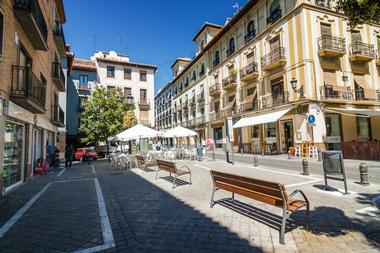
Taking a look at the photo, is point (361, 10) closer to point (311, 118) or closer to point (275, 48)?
point (311, 118)

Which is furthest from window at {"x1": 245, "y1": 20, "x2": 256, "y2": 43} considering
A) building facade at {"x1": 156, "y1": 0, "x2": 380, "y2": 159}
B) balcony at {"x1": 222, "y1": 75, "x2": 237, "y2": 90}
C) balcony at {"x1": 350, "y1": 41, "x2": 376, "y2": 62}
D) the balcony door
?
balcony at {"x1": 350, "y1": 41, "x2": 376, "y2": 62}

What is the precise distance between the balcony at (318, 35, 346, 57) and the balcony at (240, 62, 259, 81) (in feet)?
19.7

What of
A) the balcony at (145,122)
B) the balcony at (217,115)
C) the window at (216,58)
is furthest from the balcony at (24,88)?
the balcony at (145,122)

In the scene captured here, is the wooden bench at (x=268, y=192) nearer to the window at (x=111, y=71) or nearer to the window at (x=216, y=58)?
the window at (x=216, y=58)

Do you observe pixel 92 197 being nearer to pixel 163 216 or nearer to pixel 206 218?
pixel 163 216

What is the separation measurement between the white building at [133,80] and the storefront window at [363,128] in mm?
25812

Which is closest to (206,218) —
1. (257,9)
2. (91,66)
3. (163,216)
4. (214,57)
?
(163,216)

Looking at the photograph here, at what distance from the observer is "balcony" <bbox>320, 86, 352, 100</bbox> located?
1759cm

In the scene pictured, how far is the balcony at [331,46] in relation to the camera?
1788 cm

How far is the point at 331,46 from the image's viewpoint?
59.6ft

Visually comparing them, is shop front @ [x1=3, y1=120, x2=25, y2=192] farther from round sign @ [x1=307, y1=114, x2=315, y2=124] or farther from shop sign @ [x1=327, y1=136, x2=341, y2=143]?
shop sign @ [x1=327, y1=136, x2=341, y2=143]

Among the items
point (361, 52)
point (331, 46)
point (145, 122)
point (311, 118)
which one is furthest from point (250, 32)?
point (145, 122)

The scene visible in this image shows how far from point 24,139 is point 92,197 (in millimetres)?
5719

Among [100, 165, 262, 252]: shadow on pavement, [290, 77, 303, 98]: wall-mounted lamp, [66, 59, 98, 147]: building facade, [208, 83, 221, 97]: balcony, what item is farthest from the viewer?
[66, 59, 98, 147]: building facade
